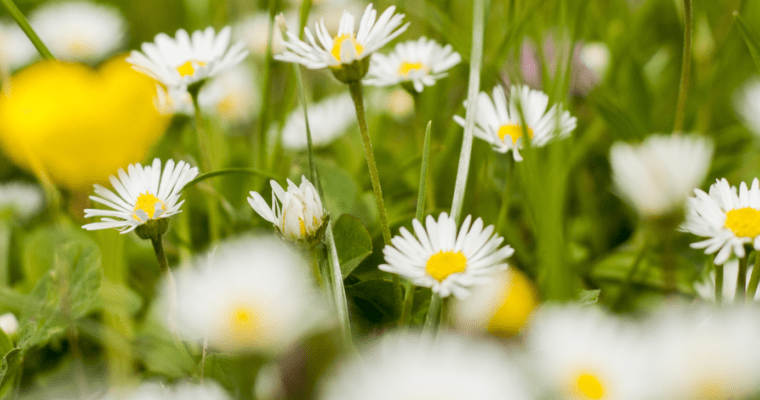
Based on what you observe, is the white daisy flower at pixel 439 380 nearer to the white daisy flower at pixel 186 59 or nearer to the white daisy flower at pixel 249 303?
the white daisy flower at pixel 249 303

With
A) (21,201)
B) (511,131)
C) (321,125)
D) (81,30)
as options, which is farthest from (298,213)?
(81,30)

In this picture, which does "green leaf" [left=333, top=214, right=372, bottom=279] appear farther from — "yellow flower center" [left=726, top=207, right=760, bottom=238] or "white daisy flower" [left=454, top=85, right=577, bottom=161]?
"yellow flower center" [left=726, top=207, right=760, bottom=238]

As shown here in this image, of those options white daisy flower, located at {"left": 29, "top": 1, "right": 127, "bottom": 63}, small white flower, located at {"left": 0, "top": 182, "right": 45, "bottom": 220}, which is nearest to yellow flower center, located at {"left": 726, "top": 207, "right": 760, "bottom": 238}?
small white flower, located at {"left": 0, "top": 182, "right": 45, "bottom": 220}

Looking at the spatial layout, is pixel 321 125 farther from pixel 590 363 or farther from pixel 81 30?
pixel 81 30

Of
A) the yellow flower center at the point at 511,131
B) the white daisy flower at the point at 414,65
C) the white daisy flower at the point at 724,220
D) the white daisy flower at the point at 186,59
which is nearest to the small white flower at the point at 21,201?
the white daisy flower at the point at 186,59

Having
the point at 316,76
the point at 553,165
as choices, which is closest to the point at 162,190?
the point at 553,165

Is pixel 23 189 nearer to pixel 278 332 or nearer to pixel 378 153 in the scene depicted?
pixel 378 153

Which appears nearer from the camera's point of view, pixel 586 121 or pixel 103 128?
pixel 103 128
